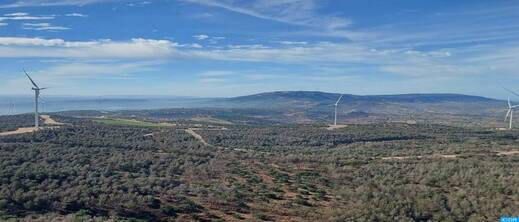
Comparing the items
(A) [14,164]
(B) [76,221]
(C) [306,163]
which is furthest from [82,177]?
(C) [306,163]

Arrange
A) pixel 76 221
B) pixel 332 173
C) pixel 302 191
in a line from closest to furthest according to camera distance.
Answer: pixel 76 221 < pixel 302 191 < pixel 332 173

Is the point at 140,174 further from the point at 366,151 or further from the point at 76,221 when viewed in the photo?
the point at 366,151

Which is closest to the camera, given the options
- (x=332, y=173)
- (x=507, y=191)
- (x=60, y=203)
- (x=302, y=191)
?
(x=60, y=203)

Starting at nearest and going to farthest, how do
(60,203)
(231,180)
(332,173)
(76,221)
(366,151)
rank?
(76,221)
(60,203)
(231,180)
(332,173)
(366,151)

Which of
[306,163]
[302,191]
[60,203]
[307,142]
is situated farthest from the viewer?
[307,142]

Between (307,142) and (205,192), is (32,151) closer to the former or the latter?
(205,192)

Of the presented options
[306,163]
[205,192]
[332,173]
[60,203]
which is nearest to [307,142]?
[306,163]

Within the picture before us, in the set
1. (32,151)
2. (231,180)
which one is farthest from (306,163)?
(32,151)

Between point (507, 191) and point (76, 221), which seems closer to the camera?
point (76, 221)

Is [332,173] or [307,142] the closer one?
[332,173]
